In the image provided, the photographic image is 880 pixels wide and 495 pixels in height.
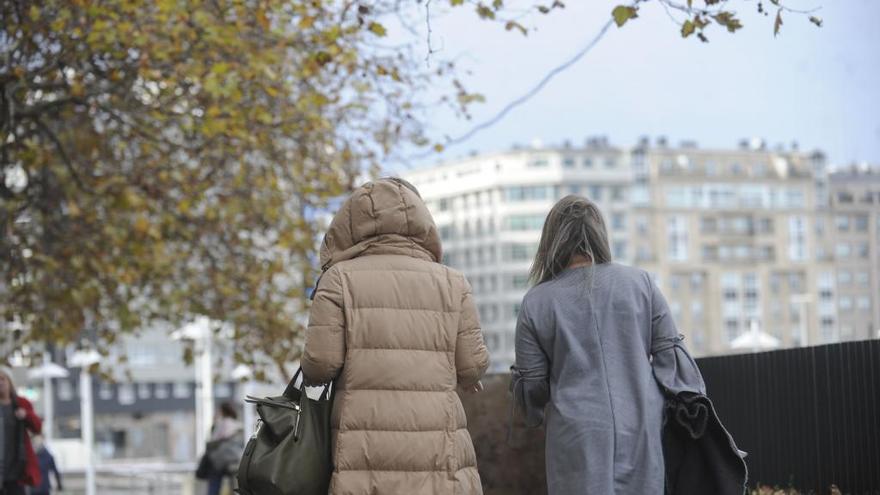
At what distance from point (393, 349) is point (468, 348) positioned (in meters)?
0.33

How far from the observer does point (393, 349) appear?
5949 millimetres

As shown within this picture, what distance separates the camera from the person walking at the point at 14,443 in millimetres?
12703

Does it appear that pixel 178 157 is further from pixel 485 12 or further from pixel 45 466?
pixel 485 12

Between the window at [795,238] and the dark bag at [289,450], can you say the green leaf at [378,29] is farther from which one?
the window at [795,238]

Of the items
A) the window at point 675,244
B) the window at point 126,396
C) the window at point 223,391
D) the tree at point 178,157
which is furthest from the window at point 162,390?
the tree at point 178,157

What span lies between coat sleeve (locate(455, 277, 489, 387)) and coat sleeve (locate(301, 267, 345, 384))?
0.48 metres

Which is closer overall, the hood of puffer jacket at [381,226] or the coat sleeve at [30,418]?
the hood of puffer jacket at [381,226]

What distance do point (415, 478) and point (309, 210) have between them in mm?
13321

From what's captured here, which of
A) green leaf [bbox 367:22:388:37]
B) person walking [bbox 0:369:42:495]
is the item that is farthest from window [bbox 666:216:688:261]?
green leaf [bbox 367:22:388:37]

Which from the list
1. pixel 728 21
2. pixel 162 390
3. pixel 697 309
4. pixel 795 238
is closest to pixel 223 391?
pixel 162 390

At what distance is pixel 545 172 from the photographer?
547 feet

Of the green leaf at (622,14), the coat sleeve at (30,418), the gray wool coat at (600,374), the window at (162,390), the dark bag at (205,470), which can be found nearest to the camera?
the gray wool coat at (600,374)

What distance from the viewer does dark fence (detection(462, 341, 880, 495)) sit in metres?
7.58

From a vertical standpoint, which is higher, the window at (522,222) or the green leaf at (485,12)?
the window at (522,222)
